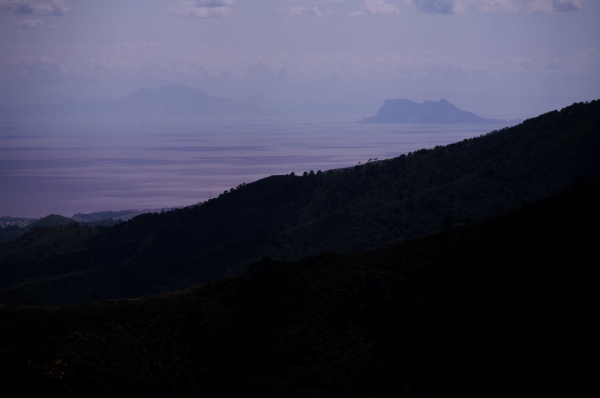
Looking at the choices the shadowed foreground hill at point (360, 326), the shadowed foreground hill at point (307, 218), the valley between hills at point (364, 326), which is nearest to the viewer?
the valley between hills at point (364, 326)

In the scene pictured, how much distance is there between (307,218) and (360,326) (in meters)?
53.5

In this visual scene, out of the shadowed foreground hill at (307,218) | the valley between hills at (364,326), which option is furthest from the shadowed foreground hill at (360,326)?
the shadowed foreground hill at (307,218)

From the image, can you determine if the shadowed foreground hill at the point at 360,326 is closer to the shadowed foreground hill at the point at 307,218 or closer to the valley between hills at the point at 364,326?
the valley between hills at the point at 364,326

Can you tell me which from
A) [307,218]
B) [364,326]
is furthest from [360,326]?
[307,218]

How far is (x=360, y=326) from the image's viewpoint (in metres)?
31.8

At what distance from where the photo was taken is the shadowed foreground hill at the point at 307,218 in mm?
65125

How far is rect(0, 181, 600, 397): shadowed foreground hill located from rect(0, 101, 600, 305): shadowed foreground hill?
19.1 metres

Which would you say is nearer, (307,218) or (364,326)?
(364,326)

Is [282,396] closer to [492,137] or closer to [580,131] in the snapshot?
[580,131]

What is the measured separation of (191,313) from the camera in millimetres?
35375

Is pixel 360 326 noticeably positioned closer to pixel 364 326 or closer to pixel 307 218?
pixel 364 326

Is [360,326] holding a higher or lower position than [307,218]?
lower

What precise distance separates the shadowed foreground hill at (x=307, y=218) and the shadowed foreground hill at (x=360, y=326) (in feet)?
62.8

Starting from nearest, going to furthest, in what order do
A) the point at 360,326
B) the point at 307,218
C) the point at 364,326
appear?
the point at 364,326 → the point at 360,326 → the point at 307,218
